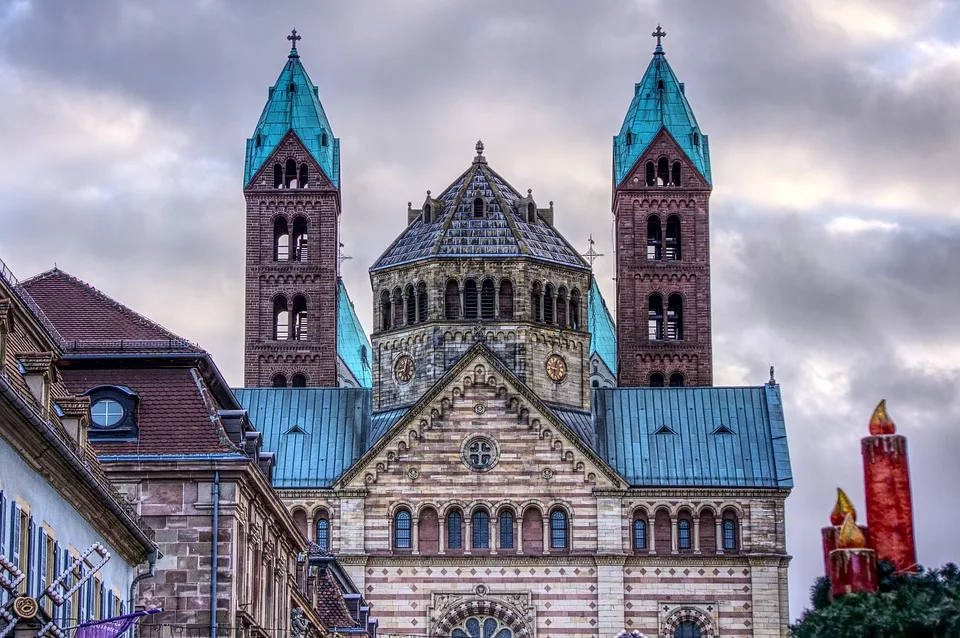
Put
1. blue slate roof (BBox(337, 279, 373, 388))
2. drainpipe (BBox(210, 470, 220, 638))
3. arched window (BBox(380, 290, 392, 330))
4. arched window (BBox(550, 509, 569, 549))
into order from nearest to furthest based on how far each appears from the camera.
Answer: drainpipe (BBox(210, 470, 220, 638)), arched window (BBox(550, 509, 569, 549)), arched window (BBox(380, 290, 392, 330)), blue slate roof (BBox(337, 279, 373, 388))

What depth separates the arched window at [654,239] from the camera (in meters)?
126

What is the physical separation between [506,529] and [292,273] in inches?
864

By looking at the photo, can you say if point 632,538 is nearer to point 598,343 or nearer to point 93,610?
point 598,343

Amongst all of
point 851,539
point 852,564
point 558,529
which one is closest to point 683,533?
point 558,529

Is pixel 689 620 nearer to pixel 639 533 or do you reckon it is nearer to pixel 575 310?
pixel 639 533

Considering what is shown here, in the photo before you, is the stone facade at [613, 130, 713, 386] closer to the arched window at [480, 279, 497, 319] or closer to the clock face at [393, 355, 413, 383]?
the arched window at [480, 279, 497, 319]

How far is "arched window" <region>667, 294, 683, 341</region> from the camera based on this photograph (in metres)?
124

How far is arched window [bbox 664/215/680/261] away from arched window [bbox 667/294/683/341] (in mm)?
2179

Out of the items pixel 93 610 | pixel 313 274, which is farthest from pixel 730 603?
pixel 93 610

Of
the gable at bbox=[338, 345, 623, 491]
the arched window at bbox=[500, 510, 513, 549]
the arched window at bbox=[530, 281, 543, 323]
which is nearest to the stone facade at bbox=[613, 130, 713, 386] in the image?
the arched window at bbox=[530, 281, 543, 323]

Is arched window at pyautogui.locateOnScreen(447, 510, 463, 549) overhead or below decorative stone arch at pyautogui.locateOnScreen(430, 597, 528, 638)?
overhead

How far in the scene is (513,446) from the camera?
10881 centimetres

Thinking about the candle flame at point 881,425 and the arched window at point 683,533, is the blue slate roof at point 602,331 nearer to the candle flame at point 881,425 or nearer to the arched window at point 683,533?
the arched window at point 683,533

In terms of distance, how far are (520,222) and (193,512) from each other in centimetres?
6011
